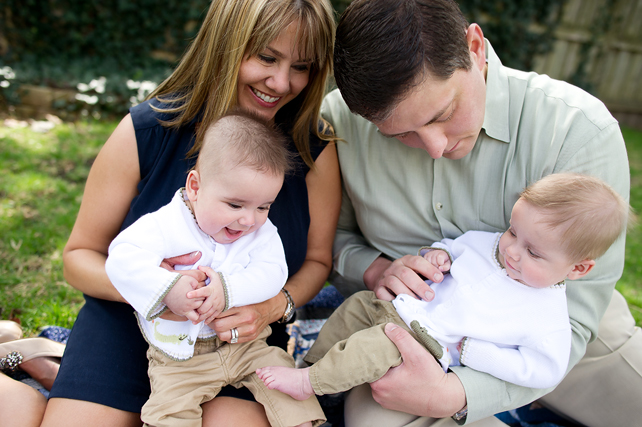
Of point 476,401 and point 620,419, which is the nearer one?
point 476,401

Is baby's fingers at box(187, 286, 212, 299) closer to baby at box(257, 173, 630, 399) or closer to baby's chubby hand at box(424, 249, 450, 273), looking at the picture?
baby at box(257, 173, 630, 399)

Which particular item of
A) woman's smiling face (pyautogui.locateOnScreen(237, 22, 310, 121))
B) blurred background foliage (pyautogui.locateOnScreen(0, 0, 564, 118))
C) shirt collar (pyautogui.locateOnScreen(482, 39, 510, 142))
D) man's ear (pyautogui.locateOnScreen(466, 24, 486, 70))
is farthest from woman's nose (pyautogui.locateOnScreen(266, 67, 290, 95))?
blurred background foliage (pyautogui.locateOnScreen(0, 0, 564, 118))

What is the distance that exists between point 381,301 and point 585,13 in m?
9.68

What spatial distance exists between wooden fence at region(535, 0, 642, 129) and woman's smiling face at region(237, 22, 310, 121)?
852 cm

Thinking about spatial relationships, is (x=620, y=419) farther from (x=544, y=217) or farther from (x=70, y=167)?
(x=70, y=167)

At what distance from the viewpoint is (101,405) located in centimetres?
185

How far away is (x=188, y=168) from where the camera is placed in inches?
83.0

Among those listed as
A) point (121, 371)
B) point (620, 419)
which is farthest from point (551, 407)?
point (121, 371)

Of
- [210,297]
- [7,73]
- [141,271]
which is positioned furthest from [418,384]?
[7,73]

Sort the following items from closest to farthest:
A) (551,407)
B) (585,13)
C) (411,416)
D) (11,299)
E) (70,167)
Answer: (411,416), (551,407), (11,299), (70,167), (585,13)

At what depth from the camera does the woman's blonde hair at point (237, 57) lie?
6.36 ft

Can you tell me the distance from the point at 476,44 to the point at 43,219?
3.42 metres

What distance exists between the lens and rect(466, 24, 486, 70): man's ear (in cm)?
190

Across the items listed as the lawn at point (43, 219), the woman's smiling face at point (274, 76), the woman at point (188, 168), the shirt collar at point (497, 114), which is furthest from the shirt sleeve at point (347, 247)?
the lawn at point (43, 219)
